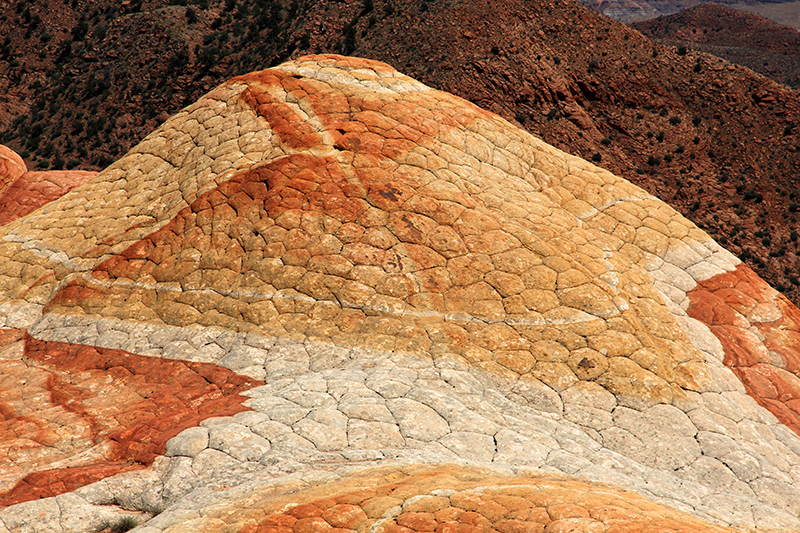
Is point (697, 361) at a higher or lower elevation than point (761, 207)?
lower

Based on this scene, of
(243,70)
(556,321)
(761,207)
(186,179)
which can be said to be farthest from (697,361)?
(243,70)

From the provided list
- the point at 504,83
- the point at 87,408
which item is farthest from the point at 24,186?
the point at 504,83

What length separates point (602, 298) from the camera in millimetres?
9664

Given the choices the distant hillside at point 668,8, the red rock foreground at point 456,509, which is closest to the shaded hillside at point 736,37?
the distant hillside at point 668,8

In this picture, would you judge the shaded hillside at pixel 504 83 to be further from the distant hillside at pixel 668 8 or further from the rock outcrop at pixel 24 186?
the distant hillside at pixel 668 8

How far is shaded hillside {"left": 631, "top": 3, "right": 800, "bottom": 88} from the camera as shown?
7888 cm

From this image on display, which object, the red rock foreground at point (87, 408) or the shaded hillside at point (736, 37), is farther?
the shaded hillside at point (736, 37)

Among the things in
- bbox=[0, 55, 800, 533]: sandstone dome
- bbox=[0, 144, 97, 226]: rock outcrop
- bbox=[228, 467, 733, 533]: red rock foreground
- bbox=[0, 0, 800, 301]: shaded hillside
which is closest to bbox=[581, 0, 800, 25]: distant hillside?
bbox=[0, 0, 800, 301]: shaded hillside

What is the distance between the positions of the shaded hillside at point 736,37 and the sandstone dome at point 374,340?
259ft

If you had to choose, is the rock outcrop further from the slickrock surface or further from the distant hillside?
the distant hillside

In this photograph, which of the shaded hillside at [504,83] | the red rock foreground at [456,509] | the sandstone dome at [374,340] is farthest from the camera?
the shaded hillside at [504,83]

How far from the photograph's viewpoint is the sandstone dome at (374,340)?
20.0 feet

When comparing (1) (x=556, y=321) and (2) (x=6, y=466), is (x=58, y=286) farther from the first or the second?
(1) (x=556, y=321)

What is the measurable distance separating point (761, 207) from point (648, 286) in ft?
103
